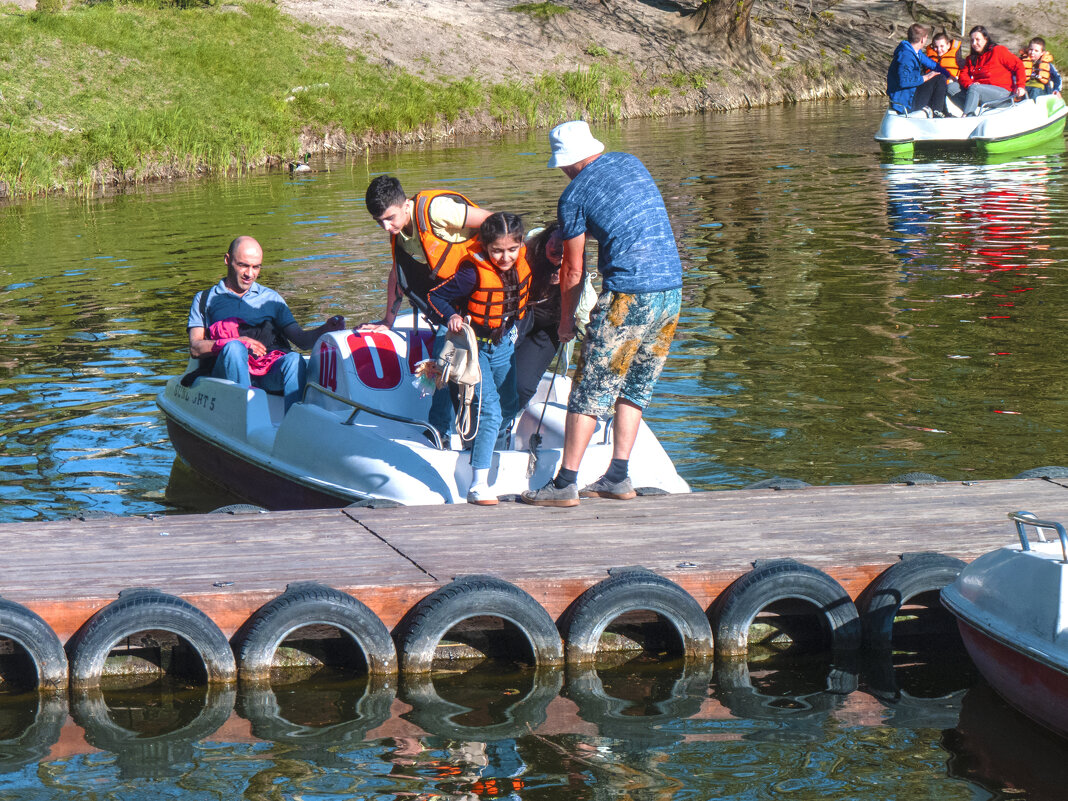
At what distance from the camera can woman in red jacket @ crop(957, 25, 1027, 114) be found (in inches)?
953

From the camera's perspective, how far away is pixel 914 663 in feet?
19.3

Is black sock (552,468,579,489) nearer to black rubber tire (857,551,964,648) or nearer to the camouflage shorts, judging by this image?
the camouflage shorts

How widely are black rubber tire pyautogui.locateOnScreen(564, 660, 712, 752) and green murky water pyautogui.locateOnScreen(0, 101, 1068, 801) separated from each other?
2 cm

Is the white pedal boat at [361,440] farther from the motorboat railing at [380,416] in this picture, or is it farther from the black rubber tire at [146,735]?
the black rubber tire at [146,735]

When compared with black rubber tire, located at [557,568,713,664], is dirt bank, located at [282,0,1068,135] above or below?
above

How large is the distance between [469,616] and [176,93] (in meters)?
28.7

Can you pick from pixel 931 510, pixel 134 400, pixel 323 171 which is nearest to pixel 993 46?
pixel 323 171

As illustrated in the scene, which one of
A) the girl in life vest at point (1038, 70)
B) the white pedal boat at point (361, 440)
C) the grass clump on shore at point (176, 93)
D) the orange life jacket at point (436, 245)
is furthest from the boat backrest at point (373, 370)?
the girl in life vest at point (1038, 70)

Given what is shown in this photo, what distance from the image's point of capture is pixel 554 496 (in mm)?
6695

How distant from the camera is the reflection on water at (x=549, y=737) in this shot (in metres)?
4.69

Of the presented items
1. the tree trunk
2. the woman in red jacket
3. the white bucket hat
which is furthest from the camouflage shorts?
the tree trunk

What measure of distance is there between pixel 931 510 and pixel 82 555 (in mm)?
3908

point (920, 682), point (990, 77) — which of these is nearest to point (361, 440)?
point (920, 682)

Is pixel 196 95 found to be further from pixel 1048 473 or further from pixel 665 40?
pixel 1048 473
